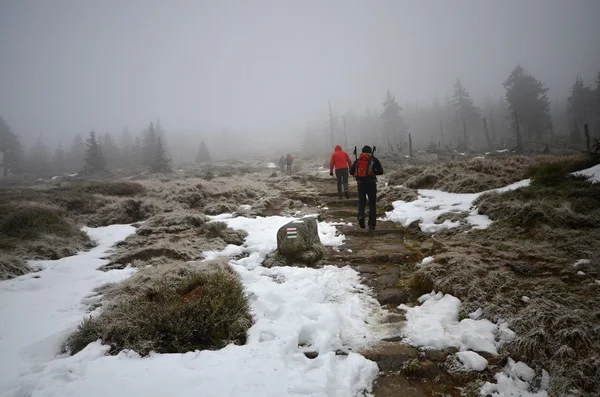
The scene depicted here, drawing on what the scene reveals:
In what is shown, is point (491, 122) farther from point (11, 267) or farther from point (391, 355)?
point (11, 267)

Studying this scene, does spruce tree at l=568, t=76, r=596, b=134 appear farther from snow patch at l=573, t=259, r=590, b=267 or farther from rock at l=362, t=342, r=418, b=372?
rock at l=362, t=342, r=418, b=372

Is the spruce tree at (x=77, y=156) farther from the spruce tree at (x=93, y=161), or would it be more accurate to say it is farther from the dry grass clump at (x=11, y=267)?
the dry grass clump at (x=11, y=267)

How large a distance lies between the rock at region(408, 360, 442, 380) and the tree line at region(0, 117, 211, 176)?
38.9 m

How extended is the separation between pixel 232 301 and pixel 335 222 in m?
5.73

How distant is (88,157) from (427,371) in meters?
48.7

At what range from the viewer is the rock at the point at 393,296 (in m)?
4.50

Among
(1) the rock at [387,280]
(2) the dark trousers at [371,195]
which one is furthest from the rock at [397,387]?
(2) the dark trousers at [371,195]

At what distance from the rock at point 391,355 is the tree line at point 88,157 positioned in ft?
126

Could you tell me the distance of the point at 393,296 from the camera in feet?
15.1

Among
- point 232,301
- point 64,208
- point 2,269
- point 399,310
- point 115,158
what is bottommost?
point 399,310

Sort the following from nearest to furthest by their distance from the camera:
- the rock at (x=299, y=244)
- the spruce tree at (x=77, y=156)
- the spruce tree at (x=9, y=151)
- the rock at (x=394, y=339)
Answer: the rock at (x=394, y=339)
the rock at (x=299, y=244)
the spruce tree at (x=9, y=151)
the spruce tree at (x=77, y=156)

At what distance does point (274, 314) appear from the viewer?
419 centimetres

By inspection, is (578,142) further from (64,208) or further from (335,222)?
(64,208)

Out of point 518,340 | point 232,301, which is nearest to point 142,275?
point 232,301
